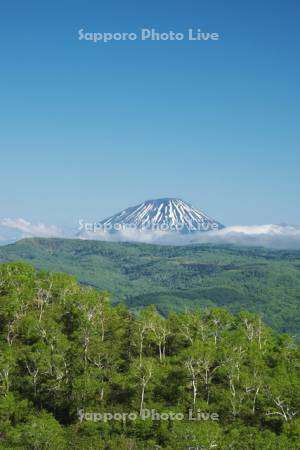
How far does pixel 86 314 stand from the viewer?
113 metres

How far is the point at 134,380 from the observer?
96.3m

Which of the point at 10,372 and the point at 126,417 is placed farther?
the point at 10,372

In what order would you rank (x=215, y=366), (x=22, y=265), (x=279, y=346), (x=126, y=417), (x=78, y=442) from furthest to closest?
(x=22, y=265) → (x=279, y=346) → (x=215, y=366) → (x=126, y=417) → (x=78, y=442)

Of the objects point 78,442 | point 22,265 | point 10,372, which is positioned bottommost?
point 78,442

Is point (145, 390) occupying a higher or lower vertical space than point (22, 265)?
lower

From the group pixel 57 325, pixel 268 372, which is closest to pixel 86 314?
pixel 57 325

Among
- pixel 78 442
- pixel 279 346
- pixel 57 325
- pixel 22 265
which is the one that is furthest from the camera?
pixel 22 265

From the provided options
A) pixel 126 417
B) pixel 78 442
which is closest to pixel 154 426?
pixel 126 417

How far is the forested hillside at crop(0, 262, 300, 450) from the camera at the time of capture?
79.6 m

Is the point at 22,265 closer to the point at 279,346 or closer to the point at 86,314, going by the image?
the point at 86,314

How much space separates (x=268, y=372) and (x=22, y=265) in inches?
2874

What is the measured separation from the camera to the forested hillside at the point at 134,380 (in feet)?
261

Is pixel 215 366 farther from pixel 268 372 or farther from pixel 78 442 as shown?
pixel 78 442

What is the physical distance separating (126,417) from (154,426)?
578cm
